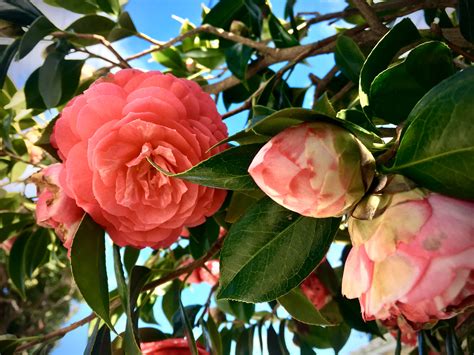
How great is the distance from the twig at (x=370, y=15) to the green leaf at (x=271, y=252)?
197 millimetres

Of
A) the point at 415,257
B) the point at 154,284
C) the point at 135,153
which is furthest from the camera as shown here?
the point at 154,284

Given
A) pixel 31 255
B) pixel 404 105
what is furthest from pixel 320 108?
pixel 31 255

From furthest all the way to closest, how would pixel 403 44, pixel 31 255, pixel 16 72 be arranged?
pixel 16 72
pixel 31 255
pixel 403 44

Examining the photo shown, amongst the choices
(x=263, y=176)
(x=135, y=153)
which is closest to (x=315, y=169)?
(x=263, y=176)

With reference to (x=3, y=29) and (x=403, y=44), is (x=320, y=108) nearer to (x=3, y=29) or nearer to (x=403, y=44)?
(x=403, y=44)

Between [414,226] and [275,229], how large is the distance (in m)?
0.09

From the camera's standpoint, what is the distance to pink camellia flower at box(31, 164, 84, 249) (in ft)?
1.30

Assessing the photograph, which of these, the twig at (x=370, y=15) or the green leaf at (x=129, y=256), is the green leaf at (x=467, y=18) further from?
the green leaf at (x=129, y=256)

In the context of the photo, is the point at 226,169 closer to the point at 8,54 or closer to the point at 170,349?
the point at 170,349

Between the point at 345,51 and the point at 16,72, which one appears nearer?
the point at 345,51

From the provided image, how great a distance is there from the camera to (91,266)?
386 mm

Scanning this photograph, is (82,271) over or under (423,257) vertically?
under

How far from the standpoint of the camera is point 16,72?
134 cm

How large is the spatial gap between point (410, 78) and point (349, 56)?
5.7 inches
